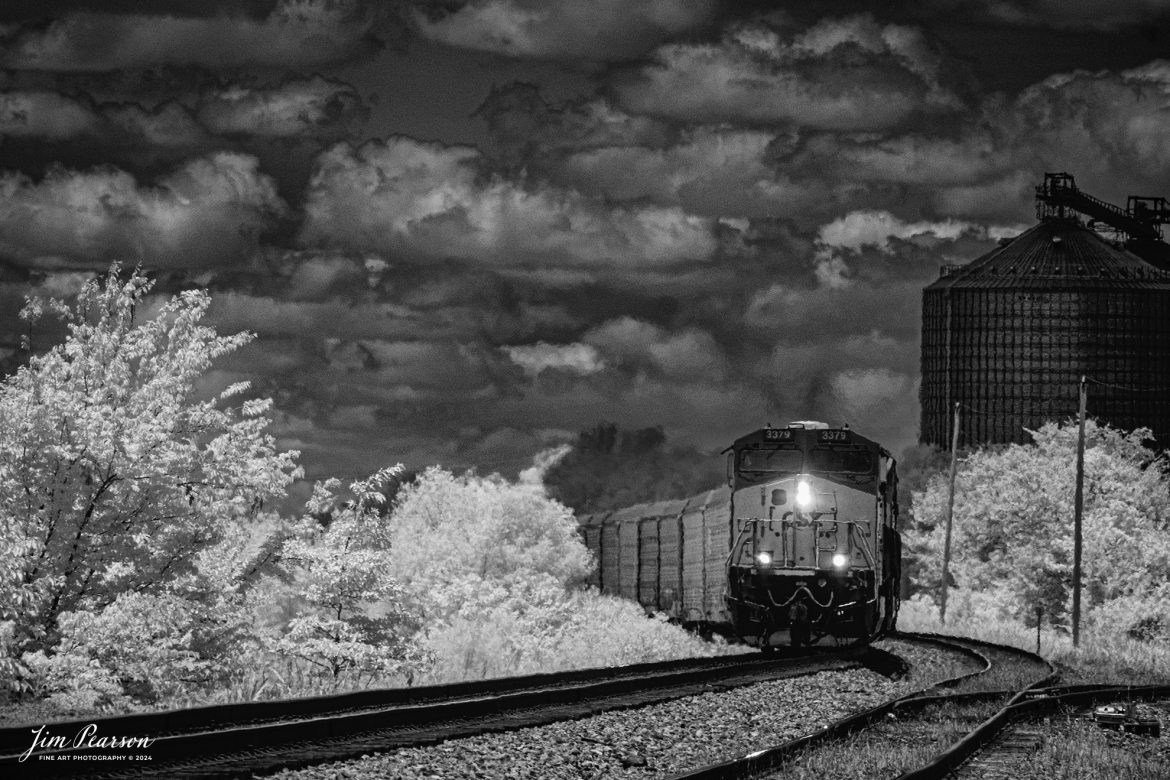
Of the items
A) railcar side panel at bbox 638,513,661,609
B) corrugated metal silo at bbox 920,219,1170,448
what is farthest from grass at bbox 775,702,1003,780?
corrugated metal silo at bbox 920,219,1170,448

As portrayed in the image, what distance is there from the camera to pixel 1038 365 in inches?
6235

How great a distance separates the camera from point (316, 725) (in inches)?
519

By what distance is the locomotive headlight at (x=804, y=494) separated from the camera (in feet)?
92.6

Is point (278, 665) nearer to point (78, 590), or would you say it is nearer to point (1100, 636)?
point (78, 590)

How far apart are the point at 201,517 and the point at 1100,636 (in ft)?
114

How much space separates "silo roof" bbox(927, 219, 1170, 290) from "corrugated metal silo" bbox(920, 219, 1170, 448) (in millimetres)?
104

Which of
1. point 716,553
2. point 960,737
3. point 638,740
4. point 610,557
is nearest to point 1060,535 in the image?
point 610,557

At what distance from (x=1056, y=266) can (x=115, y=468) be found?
147 metres

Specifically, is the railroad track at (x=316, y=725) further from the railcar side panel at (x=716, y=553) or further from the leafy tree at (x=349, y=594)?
the railcar side panel at (x=716, y=553)

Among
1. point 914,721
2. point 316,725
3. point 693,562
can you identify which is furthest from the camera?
point 693,562

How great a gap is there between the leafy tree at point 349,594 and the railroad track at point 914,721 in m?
8.33

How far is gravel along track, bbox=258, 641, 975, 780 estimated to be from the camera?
40.8 feet

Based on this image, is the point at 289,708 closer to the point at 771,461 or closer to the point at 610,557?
the point at 771,461

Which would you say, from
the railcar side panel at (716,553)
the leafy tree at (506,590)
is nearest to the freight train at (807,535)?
the railcar side panel at (716,553)
